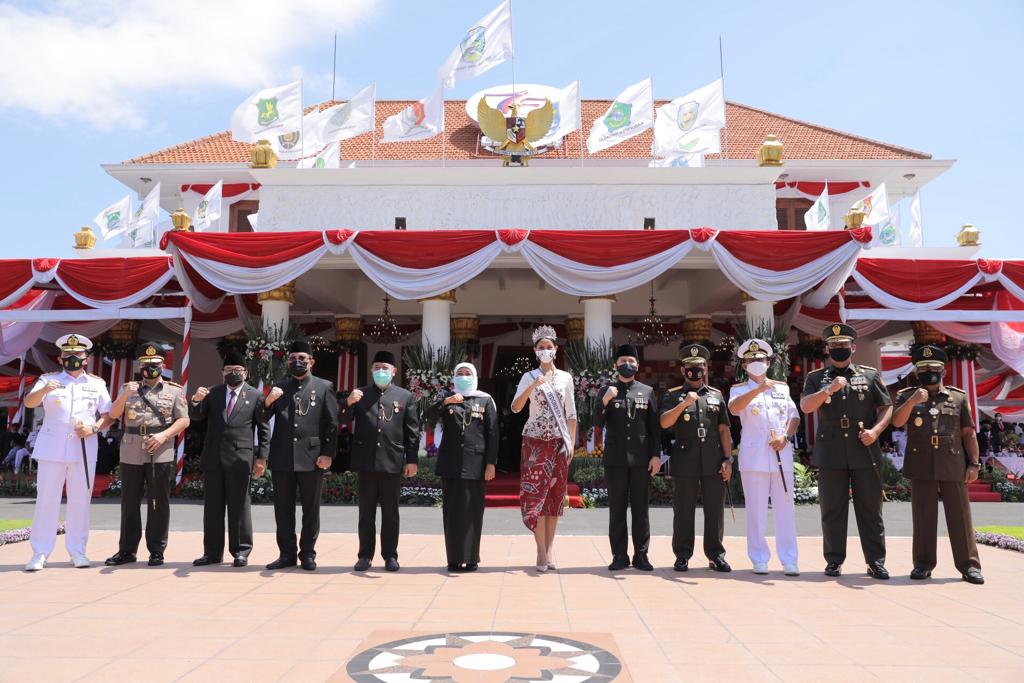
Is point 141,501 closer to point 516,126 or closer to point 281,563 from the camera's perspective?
point 281,563

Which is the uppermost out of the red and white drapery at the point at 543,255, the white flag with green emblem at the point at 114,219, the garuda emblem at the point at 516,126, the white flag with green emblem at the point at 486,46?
the white flag with green emblem at the point at 486,46

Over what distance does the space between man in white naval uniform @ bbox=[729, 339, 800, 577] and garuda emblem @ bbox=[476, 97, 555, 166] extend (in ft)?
29.2

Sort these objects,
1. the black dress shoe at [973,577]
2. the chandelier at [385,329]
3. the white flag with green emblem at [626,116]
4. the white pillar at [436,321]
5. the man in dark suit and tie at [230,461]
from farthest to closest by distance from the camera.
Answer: the chandelier at [385,329]
the white flag with green emblem at [626,116]
the white pillar at [436,321]
the man in dark suit and tie at [230,461]
the black dress shoe at [973,577]

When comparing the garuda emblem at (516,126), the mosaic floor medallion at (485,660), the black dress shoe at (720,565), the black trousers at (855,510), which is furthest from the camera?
the garuda emblem at (516,126)

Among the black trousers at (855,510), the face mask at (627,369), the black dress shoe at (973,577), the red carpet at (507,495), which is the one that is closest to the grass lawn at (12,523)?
the red carpet at (507,495)

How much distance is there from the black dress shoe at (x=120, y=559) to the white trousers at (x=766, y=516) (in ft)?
17.9

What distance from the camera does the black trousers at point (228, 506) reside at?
245 inches

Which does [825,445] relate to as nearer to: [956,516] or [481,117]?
[956,516]

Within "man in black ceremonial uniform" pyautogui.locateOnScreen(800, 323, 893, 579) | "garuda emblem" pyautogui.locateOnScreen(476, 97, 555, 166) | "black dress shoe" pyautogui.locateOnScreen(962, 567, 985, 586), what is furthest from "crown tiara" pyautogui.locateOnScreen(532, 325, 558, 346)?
"garuda emblem" pyautogui.locateOnScreen(476, 97, 555, 166)

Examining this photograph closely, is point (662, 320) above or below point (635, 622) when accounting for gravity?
above

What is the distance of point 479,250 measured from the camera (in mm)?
11789

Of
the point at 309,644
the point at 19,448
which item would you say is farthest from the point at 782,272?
the point at 19,448

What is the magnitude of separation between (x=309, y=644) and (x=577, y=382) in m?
8.64

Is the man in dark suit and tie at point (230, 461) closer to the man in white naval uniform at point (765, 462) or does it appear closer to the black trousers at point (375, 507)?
the black trousers at point (375, 507)
